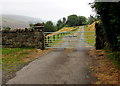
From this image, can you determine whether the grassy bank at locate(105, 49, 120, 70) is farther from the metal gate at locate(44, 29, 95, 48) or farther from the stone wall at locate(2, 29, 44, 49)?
the stone wall at locate(2, 29, 44, 49)

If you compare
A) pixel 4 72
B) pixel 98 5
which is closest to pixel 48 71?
pixel 4 72

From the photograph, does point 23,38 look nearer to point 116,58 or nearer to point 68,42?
point 68,42

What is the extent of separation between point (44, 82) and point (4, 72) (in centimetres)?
193

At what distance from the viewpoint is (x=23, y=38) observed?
11.1m

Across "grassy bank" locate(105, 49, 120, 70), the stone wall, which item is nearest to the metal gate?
the stone wall

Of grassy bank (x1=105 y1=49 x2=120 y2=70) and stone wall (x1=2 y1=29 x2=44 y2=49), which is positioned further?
stone wall (x1=2 y1=29 x2=44 y2=49)

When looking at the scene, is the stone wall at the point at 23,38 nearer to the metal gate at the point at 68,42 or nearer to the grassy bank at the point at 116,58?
the metal gate at the point at 68,42

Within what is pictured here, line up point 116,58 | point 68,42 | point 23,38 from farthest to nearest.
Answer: point 68,42
point 23,38
point 116,58

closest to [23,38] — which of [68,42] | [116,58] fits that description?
[68,42]

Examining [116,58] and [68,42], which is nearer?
[116,58]

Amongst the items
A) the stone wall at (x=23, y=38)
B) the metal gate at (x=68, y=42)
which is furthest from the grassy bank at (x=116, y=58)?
the stone wall at (x=23, y=38)

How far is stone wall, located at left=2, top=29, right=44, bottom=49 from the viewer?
35.0ft

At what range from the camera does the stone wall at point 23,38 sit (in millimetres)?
10656

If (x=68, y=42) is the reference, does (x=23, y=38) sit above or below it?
above
